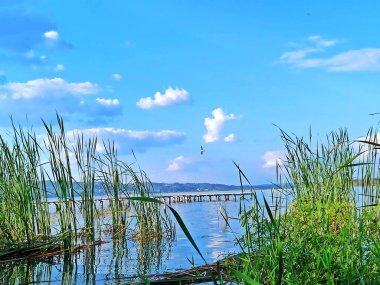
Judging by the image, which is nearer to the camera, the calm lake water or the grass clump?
the grass clump

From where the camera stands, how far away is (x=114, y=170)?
995 cm

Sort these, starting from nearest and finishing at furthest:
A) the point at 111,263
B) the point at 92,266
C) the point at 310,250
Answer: the point at 310,250 → the point at 92,266 → the point at 111,263

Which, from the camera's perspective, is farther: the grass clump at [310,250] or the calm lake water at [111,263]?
the calm lake water at [111,263]

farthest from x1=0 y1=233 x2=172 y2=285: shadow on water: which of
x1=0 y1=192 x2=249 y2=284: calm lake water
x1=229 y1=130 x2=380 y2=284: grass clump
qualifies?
x1=229 y1=130 x2=380 y2=284: grass clump

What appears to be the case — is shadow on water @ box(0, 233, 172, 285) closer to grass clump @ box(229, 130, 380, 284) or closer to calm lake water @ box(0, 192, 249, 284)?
calm lake water @ box(0, 192, 249, 284)

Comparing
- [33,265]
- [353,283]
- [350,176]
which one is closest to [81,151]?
[33,265]

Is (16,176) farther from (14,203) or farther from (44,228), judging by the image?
(44,228)

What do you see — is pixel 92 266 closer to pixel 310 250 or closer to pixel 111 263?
pixel 111 263

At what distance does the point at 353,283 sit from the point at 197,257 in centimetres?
408

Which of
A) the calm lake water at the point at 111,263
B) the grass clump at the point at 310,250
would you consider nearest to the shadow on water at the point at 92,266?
the calm lake water at the point at 111,263

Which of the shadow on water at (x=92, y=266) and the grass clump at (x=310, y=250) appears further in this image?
the shadow on water at (x=92, y=266)

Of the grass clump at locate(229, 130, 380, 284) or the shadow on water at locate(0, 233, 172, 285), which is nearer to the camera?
the grass clump at locate(229, 130, 380, 284)

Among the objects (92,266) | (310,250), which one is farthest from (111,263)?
(310,250)

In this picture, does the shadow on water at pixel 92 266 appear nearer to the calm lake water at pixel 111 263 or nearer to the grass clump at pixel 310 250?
the calm lake water at pixel 111 263
